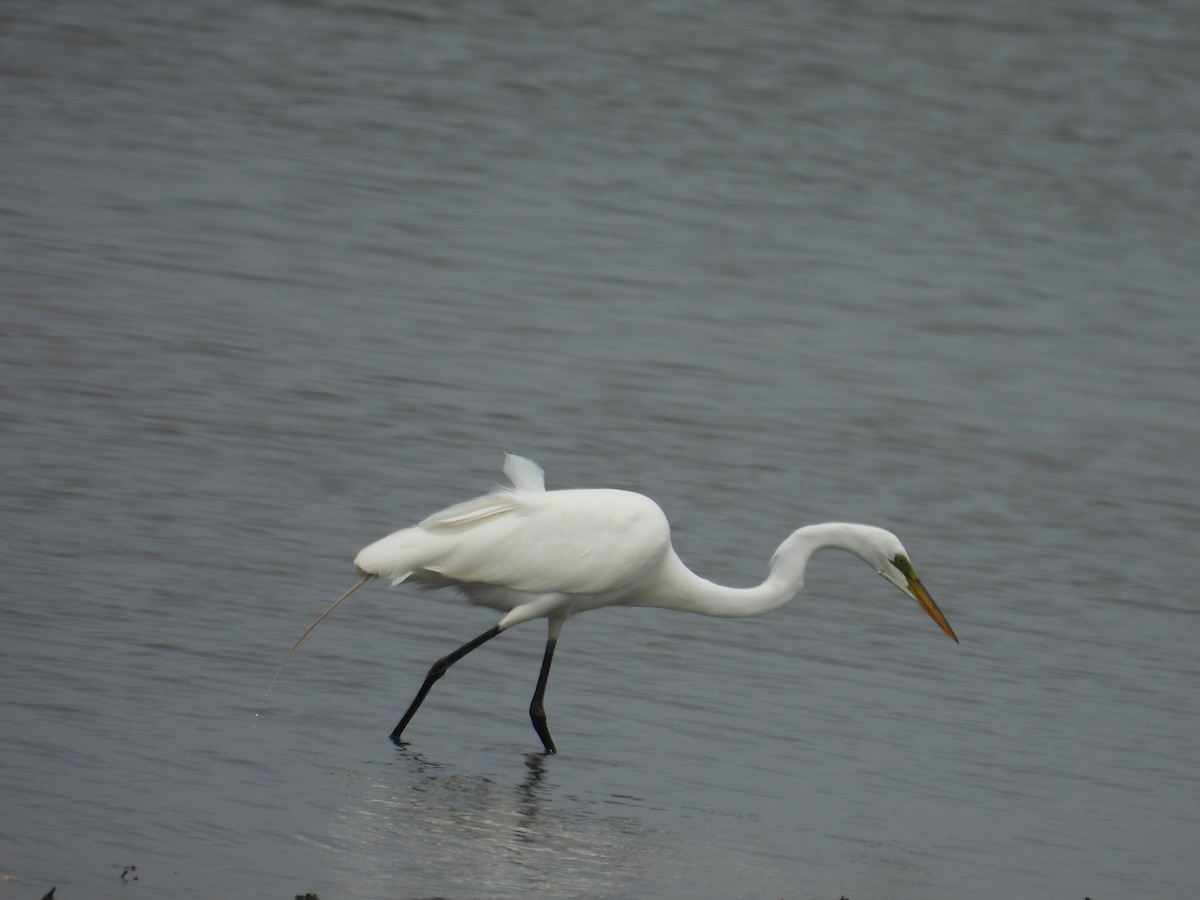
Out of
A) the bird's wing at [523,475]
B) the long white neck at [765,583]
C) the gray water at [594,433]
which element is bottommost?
the gray water at [594,433]

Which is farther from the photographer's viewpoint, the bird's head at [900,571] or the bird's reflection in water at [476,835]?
the bird's head at [900,571]

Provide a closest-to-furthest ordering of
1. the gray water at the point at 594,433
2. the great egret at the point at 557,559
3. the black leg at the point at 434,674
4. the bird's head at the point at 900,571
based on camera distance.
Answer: the gray water at the point at 594,433, the black leg at the point at 434,674, the great egret at the point at 557,559, the bird's head at the point at 900,571

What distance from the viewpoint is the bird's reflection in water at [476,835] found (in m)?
4.43

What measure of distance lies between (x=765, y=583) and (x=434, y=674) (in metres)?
1.09

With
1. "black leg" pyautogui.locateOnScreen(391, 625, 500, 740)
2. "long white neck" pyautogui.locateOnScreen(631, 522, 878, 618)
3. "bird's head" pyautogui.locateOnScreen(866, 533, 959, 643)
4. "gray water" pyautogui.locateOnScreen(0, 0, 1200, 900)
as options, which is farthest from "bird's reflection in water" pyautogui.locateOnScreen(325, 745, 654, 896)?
"bird's head" pyautogui.locateOnScreen(866, 533, 959, 643)

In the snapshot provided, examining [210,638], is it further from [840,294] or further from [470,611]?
[840,294]

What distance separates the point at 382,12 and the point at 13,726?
12.9 meters

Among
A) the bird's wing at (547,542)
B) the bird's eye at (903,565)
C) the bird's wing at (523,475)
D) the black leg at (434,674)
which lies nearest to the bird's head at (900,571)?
the bird's eye at (903,565)

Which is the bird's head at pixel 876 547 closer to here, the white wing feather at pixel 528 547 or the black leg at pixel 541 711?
the white wing feather at pixel 528 547

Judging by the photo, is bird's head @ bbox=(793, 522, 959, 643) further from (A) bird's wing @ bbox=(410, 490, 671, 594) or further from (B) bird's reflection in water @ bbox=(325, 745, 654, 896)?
(B) bird's reflection in water @ bbox=(325, 745, 654, 896)

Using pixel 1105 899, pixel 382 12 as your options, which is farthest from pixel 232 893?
pixel 382 12

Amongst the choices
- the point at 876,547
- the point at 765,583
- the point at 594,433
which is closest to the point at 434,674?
the point at 765,583

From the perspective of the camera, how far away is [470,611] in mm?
6707

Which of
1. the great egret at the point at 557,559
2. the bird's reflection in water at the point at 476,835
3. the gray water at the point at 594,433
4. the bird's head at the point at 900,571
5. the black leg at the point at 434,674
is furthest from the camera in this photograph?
the bird's head at the point at 900,571
